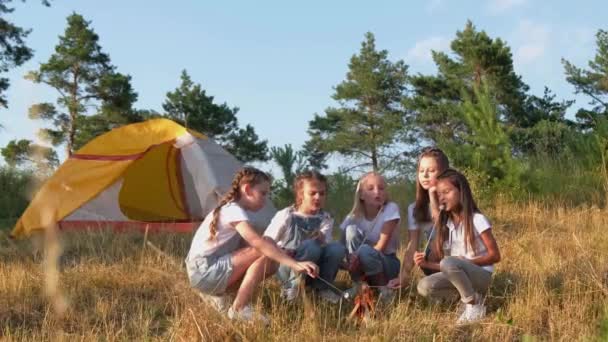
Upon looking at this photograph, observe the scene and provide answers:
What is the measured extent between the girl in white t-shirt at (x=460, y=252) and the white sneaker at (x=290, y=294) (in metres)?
0.67

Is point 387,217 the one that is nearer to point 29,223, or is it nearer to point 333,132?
point 29,223

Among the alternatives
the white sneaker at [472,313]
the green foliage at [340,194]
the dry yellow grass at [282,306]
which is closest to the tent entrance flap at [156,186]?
the green foliage at [340,194]

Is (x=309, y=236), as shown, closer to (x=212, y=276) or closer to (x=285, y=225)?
(x=285, y=225)

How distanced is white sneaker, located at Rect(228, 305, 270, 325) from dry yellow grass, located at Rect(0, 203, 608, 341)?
6cm

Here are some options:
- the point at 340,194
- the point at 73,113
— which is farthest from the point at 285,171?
the point at 73,113

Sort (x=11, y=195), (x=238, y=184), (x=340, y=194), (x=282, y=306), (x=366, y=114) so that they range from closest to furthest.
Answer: (x=282, y=306) < (x=238, y=184) < (x=340, y=194) < (x=11, y=195) < (x=366, y=114)

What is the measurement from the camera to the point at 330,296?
3.72m

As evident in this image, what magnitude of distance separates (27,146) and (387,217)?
A: 117 inches

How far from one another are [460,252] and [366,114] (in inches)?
947

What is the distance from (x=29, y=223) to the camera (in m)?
6.98

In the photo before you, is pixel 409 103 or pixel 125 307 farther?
pixel 409 103

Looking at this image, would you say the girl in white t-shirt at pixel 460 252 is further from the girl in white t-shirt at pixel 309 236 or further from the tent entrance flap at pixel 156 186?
the tent entrance flap at pixel 156 186

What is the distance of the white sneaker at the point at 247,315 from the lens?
284 cm

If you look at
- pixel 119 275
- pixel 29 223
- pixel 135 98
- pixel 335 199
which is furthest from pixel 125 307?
pixel 135 98
